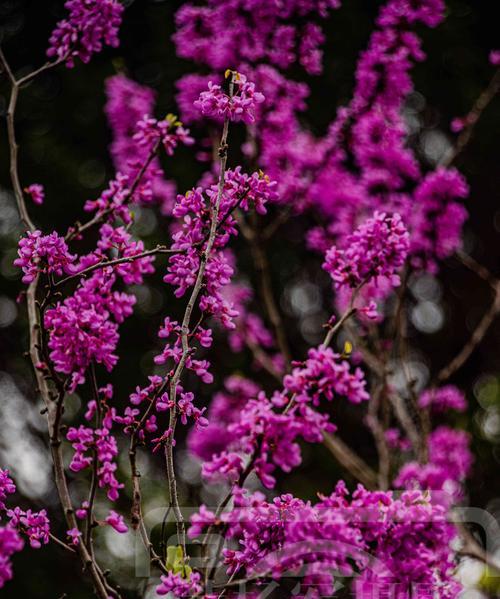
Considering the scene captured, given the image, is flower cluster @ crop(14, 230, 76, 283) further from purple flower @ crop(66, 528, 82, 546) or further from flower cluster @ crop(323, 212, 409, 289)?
flower cluster @ crop(323, 212, 409, 289)

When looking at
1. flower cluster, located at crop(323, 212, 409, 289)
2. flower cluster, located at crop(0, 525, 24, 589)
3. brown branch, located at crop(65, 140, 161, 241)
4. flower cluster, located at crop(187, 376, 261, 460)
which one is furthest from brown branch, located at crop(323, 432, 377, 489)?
flower cluster, located at crop(0, 525, 24, 589)

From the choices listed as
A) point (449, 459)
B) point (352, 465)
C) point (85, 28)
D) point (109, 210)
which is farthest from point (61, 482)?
point (449, 459)

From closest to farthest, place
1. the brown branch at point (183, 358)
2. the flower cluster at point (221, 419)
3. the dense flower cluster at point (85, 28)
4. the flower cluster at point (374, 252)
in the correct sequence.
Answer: the brown branch at point (183, 358) → the flower cluster at point (374, 252) → the dense flower cluster at point (85, 28) → the flower cluster at point (221, 419)

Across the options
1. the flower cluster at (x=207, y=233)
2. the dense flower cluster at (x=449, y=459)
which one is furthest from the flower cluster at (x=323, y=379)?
the dense flower cluster at (x=449, y=459)

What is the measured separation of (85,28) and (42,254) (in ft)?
4.47

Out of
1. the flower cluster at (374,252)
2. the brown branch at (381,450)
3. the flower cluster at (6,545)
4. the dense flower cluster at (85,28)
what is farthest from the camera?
the brown branch at (381,450)

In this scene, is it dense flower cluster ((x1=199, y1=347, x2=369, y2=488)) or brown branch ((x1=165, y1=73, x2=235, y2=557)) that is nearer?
dense flower cluster ((x1=199, y1=347, x2=369, y2=488))

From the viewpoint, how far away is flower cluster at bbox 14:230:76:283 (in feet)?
5.96

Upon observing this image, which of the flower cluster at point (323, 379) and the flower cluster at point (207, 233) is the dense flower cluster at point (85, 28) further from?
the flower cluster at point (323, 379)

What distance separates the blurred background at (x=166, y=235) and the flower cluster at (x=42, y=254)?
4270 millimetres

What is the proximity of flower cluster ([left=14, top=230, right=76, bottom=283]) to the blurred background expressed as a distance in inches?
168

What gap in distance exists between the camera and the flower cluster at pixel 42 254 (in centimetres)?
182

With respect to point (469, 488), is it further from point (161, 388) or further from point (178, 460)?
point (161, 388)

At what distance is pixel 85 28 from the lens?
2746 millimetres
